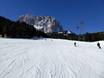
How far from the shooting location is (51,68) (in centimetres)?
1104

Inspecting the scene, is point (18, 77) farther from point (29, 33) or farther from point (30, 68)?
point (29, 33)

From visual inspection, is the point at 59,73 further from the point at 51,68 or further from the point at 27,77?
the point at 27,77

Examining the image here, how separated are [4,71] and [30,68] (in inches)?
71.2

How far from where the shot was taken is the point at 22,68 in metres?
10.5

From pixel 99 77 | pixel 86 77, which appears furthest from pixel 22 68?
pixel 99 77

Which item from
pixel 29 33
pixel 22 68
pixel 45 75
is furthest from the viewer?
pixel 29 33

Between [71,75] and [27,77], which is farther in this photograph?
[71,75]

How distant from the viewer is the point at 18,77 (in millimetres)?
8758

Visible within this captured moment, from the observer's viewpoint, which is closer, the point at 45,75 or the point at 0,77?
the point at 0,77

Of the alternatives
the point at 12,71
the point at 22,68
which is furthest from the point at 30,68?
the point at 12,71

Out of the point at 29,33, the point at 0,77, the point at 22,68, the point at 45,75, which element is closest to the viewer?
the point at 0,77

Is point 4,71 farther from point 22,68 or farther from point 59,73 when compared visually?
point 59,73

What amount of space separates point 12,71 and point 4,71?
0.49 metres

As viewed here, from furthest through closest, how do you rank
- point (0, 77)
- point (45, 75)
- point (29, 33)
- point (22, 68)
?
1. point (29, 33)
2. point (22, 68)
3. point (45, 75)
4. point (0, 77)
